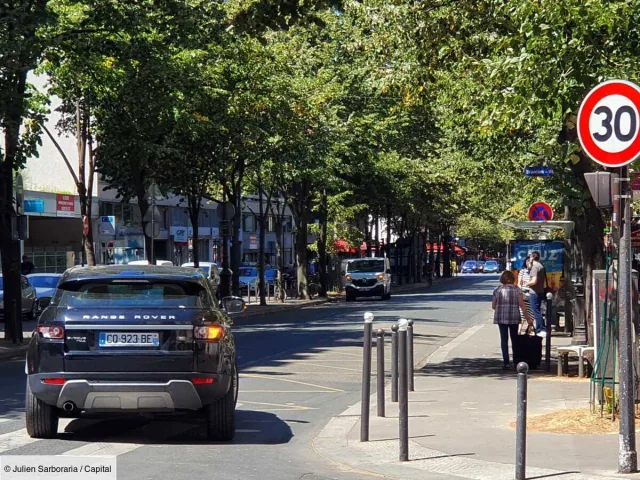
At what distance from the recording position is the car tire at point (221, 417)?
11117 mm

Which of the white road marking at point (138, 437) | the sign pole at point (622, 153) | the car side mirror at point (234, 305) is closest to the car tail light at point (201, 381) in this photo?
the white road marking at point (138, 437)

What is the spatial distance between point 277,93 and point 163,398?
29087 mm

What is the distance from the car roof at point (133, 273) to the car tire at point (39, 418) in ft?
3.66

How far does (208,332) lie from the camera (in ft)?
35.5

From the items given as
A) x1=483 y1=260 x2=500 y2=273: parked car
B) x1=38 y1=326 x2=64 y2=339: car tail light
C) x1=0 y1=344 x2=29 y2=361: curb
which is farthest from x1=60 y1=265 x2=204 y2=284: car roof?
x1=483 y1=260 x2=500 y2=273: parked car

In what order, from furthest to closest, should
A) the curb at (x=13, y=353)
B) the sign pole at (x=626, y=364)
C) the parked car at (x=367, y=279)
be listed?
1. the parked car at (x=367, y=279)
2. the curb at (x=13, y=353)
3. the sign pole at (x=626, y=364)

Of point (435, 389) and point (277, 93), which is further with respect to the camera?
point (277, 93)

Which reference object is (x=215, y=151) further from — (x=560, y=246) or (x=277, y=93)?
(x=560, y=246)

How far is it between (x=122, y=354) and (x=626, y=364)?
4257 mm

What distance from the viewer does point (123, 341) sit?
10.7 meters

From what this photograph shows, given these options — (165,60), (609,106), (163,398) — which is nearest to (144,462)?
(163,398)

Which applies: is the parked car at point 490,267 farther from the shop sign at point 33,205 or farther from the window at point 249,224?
the shop sign at point 33,205

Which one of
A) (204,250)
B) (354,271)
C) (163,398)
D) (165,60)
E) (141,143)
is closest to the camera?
(163,398)

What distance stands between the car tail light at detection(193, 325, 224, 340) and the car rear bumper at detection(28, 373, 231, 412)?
342 mm
